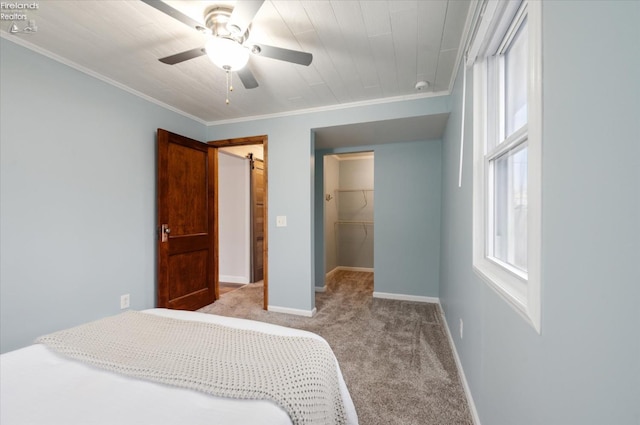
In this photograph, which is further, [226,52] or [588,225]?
[226,52]

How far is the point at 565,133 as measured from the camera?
649 mm

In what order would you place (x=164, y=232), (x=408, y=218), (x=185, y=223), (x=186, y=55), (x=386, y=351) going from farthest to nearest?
(x=408, y=218)
(x=185, y=223)
(x=164, y=232)
(x=386, y=351)
(x=186, y=55)

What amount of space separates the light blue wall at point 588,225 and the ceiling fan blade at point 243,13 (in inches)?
46.7

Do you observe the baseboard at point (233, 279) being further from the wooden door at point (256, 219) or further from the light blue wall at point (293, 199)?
the light blue wall at point (293, 199)

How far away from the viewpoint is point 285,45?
196cm

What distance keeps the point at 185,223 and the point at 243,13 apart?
2.47 metres

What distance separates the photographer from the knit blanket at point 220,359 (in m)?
0.86

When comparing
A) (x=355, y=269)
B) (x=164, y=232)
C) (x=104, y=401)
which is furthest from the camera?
(x=355, y=269)

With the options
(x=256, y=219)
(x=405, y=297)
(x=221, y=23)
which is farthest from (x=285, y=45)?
(x=405, y=297)

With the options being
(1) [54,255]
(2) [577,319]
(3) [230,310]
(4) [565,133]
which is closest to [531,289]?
(2) [577,319]

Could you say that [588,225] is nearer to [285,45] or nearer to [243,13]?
[243,13]

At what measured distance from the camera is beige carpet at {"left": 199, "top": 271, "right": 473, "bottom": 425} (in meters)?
1.62

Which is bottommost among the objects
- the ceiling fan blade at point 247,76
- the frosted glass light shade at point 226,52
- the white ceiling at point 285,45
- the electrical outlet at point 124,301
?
the electrical outlet at point 124,301

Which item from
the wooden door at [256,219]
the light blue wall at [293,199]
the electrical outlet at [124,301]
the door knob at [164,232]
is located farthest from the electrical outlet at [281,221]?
the electrical outlet at [124,301]
